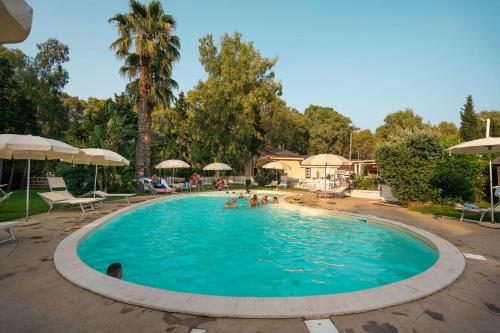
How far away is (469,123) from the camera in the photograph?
37.8 metres

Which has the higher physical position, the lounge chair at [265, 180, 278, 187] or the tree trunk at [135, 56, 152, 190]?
the tree trunk at [135, 56, 152, 190]

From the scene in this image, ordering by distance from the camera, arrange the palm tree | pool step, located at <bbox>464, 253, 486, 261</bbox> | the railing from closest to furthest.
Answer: pool step, located at <bbox>464, 253, 486, 261</bbox>
the palm tree
the railing

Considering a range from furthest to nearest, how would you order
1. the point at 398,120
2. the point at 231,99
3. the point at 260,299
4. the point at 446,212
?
the point at 398,120, the point at 231,99, the point at 446,212, the point at 260,299

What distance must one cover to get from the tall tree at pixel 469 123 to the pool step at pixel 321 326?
43.7 metres

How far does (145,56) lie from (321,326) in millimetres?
20876

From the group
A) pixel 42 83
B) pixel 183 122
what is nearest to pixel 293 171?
pixel 183 122

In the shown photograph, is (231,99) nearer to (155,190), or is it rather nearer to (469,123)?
(155,190)

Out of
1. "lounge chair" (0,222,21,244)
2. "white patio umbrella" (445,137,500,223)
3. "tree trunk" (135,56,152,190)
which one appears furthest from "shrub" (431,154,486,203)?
"tree trunk" (135,56,152,190)

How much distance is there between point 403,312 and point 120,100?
3247 centimetres

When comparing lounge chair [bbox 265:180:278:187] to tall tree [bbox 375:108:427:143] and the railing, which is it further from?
tall tree [bbox 375:108:427:143]

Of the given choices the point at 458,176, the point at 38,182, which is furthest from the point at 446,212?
the point at 38,182

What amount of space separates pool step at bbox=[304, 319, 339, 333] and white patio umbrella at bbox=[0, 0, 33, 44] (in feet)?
13.3

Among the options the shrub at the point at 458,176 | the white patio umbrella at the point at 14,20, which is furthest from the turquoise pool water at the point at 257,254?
the shrub at the point at 458,176

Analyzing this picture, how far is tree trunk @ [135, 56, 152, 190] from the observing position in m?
19.8
